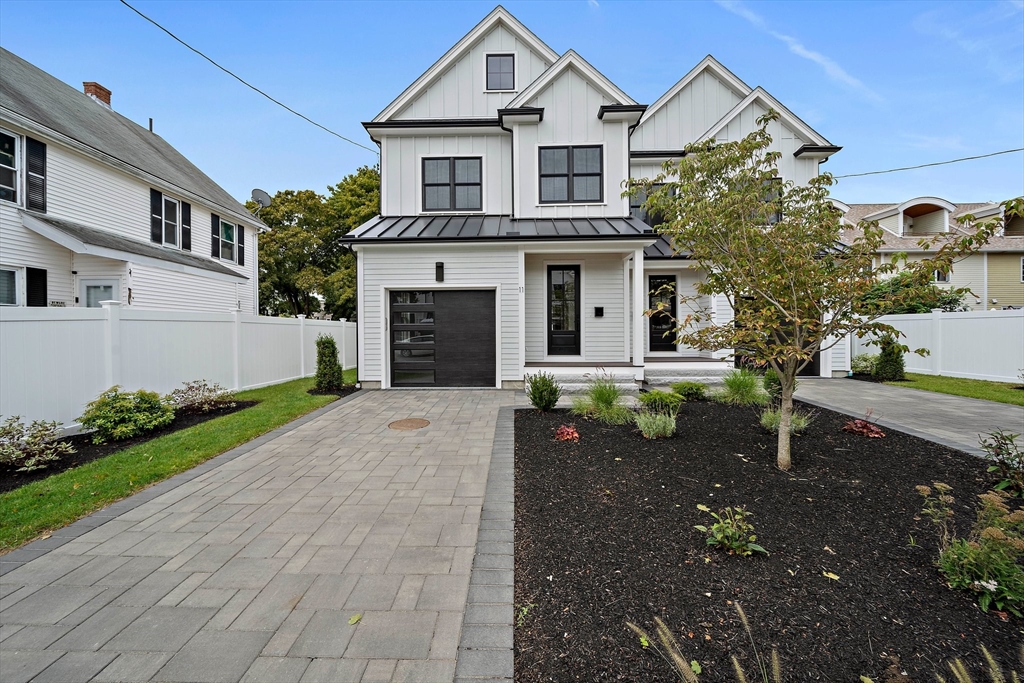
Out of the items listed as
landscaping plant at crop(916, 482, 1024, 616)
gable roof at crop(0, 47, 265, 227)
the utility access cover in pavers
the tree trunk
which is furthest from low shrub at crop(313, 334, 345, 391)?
landscaping plant at crop(916, 482, 1024, 616)

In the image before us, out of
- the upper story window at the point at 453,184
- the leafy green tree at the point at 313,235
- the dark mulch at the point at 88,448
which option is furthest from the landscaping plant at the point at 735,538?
the leafy green tree at the point at 313,235

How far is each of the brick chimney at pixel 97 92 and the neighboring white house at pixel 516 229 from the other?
13.4 m

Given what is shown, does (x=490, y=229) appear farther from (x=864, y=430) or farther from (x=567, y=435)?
(x=864, y=430)

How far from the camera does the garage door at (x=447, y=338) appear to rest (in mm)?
10422

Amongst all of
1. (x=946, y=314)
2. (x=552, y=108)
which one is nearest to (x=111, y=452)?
(x=552, y=108)

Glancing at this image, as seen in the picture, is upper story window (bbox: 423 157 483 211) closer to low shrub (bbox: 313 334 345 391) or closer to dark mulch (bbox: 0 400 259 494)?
low shrub (bbox: 313 334 345 391)

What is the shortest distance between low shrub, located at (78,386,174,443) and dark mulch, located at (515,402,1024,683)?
18.9ft

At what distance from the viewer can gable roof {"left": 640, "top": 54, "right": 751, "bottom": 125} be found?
520 inches

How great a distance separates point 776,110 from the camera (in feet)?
40.4

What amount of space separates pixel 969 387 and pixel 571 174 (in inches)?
425

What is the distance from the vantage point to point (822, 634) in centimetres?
210

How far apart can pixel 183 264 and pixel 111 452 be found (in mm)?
10513

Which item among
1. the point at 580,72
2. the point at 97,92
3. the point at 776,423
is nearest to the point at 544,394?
the point at 776,423

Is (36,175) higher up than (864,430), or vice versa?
(36,175)
